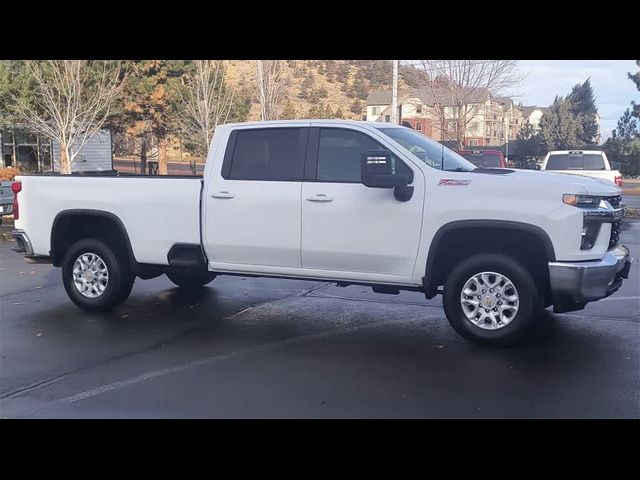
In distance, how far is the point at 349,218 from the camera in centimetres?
672

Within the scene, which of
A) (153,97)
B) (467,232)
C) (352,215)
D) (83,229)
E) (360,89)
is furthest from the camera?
(360,89)

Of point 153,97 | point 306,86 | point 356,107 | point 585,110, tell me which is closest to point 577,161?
point 153,97

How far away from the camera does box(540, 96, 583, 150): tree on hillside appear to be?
51188 millimetres

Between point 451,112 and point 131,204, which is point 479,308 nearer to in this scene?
point 131,204

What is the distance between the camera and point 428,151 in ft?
22.9

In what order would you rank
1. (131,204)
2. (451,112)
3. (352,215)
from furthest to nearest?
1. (451,112)
2. (131,204)
3. (352,215)

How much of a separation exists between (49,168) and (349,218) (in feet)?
84.9

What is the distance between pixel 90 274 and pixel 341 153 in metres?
3.33

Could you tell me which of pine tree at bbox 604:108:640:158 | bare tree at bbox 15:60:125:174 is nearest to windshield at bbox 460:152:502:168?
bare tree at bbox 15:60:125:174

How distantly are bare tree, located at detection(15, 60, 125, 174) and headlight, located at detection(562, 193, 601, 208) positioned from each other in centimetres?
1996

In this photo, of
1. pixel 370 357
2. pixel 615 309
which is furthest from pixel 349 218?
pixel 615 309

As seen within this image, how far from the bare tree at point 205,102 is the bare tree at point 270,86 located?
1958 millimetres

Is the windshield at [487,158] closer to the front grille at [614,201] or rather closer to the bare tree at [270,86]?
the bare tree at [270,86]

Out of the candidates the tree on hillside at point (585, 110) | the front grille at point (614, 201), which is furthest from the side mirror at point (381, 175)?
the tree on hillside at point (585, 110)
